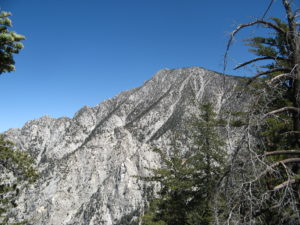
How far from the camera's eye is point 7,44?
712cm

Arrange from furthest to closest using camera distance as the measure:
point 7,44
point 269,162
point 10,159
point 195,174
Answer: point 195,174
point 10,159
point 7,44
point 269,162

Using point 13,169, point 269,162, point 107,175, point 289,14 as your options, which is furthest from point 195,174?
point 107,175

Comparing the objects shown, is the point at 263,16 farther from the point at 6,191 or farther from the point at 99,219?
the point at 99,219

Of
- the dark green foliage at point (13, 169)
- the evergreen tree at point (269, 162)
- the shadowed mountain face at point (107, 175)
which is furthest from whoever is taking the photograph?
the shadowed mountain face at point (107, 175)

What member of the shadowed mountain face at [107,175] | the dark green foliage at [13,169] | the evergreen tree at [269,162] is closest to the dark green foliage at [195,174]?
the dark green foliage at [13,169]

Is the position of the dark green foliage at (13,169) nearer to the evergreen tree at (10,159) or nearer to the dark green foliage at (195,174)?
the evergreen tree at (10,159)

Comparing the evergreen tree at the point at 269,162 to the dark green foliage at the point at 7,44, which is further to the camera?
the dark green foliage at the point at 7,44

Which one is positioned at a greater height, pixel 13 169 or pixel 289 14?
pixel 13 169

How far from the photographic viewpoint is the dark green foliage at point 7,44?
6.67 m

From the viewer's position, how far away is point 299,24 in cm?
347

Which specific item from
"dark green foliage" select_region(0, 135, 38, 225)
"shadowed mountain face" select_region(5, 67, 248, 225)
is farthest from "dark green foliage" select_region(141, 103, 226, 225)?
"shadowed mountain face" select_region(5, 67, 248, 225)

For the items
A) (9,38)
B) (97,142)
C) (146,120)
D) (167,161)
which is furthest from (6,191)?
(146,120)

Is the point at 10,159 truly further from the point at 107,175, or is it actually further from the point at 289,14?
the point at 107,175

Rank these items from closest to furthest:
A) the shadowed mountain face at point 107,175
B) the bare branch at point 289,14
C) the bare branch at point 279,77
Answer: the bare branch at point 279,77 < the bare branch at point 289,14 < the shadowed mountain face at point 107,175
